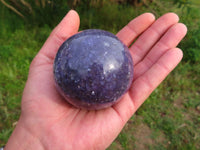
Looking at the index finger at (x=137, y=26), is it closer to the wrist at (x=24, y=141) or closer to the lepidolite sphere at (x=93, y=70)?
the lepidolite sphere at (x=93, y=70)

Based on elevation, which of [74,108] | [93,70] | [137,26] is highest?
[93,70]

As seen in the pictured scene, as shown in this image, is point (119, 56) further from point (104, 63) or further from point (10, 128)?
point (10, 128)

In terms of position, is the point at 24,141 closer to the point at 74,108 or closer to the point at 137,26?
the point at 74,108

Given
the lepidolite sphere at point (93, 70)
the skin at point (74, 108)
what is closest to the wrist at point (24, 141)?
the skin at point (74, 108)

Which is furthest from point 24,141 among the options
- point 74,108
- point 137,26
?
point 137,26

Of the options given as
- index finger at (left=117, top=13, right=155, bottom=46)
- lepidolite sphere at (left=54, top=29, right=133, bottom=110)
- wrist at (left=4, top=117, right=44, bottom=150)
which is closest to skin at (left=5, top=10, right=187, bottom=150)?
wrist at (left=4, top=117, right=44, bottom=150)

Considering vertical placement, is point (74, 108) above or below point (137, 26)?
below

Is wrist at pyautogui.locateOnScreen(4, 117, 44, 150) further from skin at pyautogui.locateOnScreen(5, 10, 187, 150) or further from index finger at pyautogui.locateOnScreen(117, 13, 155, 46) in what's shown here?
index finger at pyautogui.locateOnScreen(117, 13, 155, 46)
